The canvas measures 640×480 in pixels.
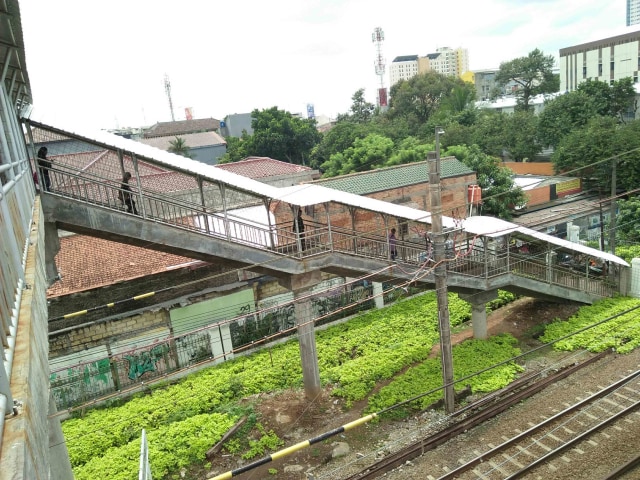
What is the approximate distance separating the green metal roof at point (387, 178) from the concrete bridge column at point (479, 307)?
8.41 meters

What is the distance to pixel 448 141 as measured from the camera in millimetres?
39250

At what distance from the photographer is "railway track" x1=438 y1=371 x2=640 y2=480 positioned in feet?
31.2

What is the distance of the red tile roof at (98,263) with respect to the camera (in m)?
14.7

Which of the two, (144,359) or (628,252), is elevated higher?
(144,359)

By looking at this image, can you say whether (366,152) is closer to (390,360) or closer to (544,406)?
(390,360)

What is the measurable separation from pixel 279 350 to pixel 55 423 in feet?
30.7

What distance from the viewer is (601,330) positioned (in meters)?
14.9

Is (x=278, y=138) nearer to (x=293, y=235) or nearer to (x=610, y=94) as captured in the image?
(x=610, y=94)

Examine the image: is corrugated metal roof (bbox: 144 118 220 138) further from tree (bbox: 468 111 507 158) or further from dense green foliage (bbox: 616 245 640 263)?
dense green foliage (bbox: 616 245 640 263)

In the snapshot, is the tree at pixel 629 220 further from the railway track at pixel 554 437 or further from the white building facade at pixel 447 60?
the white building facade at pixel 447 60

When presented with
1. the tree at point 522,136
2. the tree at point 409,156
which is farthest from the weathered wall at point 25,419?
the tree at point 522,136

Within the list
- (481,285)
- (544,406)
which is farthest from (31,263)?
(481,285)

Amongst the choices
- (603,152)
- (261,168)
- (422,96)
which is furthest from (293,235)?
(422,96)

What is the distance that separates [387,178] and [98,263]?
13998 millimetres
